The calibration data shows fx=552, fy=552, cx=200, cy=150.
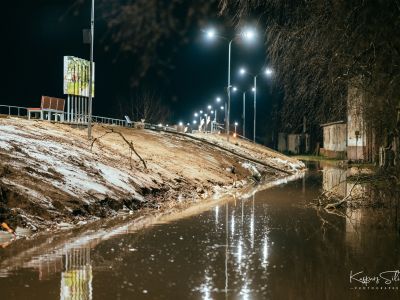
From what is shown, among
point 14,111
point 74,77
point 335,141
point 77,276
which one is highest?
point 14,111

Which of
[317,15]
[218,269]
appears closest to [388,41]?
[317,15]

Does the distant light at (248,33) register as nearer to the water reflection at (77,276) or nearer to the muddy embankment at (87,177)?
the water reflection at (77,276)

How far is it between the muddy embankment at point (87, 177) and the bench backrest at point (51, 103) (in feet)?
18.8

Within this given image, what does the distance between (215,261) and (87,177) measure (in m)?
8.80

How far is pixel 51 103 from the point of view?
36.3 m

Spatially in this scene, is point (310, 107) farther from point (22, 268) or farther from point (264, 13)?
point (22, 268)

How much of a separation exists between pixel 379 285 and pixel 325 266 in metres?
1.35

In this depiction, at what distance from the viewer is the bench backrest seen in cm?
3525

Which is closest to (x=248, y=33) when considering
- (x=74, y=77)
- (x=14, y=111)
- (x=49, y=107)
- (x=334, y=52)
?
(x=334, y=52)

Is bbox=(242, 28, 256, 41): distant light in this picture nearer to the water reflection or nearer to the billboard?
the water reflection

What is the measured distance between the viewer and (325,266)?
8859 mm
